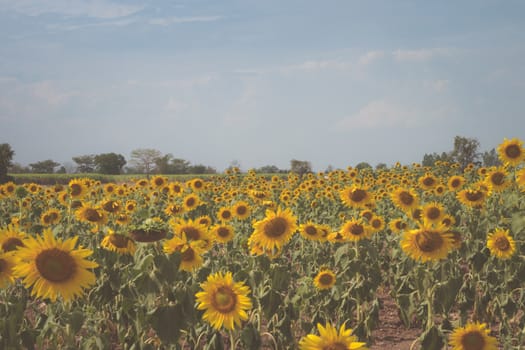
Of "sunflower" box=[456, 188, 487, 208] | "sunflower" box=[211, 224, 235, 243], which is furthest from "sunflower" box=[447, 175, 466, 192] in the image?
"sunflower" box=[211, 224, 235, 243]

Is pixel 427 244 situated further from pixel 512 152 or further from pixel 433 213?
pixel 512 152

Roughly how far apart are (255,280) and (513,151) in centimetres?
587

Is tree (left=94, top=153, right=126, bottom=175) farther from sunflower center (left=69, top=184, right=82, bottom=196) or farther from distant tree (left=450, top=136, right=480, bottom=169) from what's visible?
sunflower center (left=69, top=184, right=82, bottom=196)

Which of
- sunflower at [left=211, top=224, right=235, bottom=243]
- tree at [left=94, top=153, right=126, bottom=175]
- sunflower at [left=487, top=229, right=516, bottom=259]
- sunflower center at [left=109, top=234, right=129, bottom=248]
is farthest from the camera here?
tree at [left=94, top=153, right=126, bottom=175]

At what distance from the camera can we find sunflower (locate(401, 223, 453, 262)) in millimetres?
4016

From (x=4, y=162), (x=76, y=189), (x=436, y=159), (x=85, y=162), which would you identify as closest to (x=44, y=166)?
(x=85, y=162)

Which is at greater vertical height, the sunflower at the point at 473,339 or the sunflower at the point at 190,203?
the sunflower at the point at 190,203

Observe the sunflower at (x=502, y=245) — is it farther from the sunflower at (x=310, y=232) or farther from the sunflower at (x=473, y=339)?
the sunflower at (x=473, y=339)

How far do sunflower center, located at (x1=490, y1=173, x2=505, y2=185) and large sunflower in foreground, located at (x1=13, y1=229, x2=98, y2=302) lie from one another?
6.96 m

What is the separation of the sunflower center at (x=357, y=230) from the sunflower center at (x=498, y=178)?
141 inches

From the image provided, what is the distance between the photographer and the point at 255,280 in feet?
14.1

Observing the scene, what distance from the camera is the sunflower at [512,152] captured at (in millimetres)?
7906

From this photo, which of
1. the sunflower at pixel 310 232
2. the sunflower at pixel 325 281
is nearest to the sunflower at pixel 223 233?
the sunflower at pixel 310 232

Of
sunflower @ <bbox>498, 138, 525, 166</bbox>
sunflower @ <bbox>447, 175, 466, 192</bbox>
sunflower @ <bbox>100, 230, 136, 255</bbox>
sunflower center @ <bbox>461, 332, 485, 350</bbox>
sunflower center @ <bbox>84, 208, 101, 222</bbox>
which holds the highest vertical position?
sunflower @ <bbox>498, 138, 525, 166</bbox>
